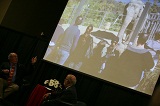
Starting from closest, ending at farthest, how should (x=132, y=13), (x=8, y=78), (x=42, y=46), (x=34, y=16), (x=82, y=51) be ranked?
(x=8, y=78), (x=132, y=13), (x=82, y=51), (x=42, y=46), (x=34, y=16)

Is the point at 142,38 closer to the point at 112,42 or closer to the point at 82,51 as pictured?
the point at 112,42

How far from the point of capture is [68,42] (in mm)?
5414

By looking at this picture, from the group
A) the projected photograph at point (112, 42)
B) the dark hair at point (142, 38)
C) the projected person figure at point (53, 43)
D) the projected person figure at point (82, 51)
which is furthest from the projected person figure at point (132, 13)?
the projected person figure at point (53, 43)

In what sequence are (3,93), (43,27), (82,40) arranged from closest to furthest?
(3,93) < (82,40) < (43,27)

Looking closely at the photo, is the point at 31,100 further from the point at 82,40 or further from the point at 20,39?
the point at 20,39

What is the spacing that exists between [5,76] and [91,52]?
190 centimetres

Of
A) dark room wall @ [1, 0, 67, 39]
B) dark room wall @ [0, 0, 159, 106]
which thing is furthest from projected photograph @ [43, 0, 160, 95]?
dark room wall @ [1, 0, 67, 39]

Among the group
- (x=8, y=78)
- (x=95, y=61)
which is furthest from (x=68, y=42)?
(x=8, y=78)

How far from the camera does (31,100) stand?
4.71 meters

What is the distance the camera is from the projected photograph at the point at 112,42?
437 cm

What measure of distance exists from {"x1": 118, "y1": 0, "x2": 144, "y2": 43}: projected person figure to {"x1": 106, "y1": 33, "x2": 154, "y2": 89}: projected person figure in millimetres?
365

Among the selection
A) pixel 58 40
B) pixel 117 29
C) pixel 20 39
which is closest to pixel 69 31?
pixel 58 40

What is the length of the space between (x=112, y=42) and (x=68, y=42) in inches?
44.7

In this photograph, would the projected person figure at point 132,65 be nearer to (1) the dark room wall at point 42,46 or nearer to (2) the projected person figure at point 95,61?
(1) the dark room wall at point 42,46
